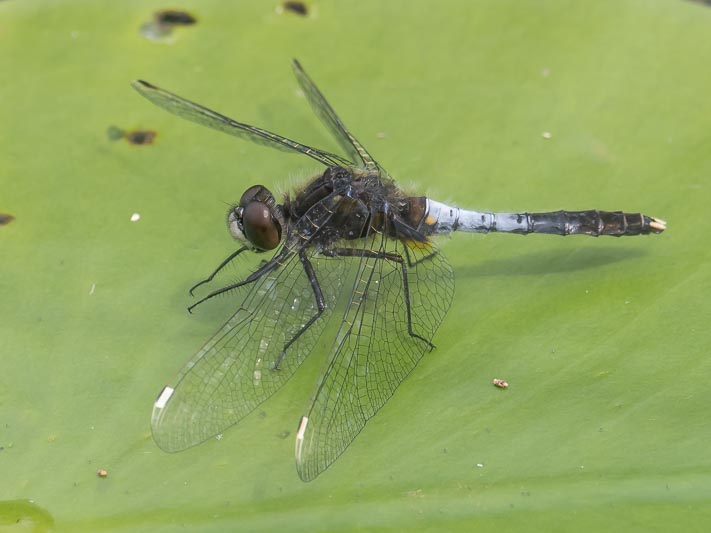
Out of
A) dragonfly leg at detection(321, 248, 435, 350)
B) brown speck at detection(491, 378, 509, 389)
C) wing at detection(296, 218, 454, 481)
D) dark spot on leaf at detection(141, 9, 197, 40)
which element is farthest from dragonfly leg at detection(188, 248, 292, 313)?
dark spot on leaf at detection(141, 9, 197, 40)

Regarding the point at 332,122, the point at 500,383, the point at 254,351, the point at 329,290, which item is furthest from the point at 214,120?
the point at 500,383

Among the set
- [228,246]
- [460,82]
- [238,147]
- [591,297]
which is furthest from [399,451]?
[460,82]

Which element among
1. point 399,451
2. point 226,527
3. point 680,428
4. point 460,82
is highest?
point 460,82

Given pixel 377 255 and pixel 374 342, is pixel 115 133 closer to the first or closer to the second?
pixel 377 255

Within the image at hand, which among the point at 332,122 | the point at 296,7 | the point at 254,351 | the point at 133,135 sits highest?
the point at 296,7

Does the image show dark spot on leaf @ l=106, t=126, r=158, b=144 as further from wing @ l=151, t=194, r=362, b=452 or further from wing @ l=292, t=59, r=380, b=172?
wing @ l=151, t=194, r=362, b=452

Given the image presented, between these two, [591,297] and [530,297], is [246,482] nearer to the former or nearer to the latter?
[530,297]
